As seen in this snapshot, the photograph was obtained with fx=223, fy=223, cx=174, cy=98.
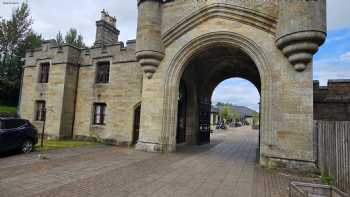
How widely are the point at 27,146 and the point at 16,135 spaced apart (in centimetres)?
90

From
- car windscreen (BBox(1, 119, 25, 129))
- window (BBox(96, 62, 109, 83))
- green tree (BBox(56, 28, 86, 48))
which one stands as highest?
green tree (BBox(56, 28, 86, 48))

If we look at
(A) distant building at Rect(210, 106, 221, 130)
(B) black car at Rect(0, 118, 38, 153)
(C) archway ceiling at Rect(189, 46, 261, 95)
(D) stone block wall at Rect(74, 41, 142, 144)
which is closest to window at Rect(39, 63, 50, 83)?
(D) stone block wall at Rect(74, 41, 142, 144)

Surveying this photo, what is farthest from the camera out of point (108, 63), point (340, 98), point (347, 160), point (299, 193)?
point (108, 63)

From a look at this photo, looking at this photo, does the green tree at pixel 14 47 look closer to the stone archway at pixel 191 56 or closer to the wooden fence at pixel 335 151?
the stone archway at pixel 191 56

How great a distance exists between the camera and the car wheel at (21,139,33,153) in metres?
10.2

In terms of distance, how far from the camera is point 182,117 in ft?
51.9

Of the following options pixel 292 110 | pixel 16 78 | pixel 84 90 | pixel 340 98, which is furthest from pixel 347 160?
pixel 16 78

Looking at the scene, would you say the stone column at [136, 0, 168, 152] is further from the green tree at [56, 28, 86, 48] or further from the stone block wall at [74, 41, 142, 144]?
the green tree at [56, 28, 86, 48]

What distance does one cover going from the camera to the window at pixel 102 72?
51.3ft

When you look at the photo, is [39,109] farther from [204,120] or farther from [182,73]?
[204,120]

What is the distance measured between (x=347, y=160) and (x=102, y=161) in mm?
8044

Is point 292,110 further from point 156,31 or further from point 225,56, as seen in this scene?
point 156,31

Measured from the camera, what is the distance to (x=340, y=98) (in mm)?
10859

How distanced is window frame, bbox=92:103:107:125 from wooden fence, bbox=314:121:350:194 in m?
12.3
